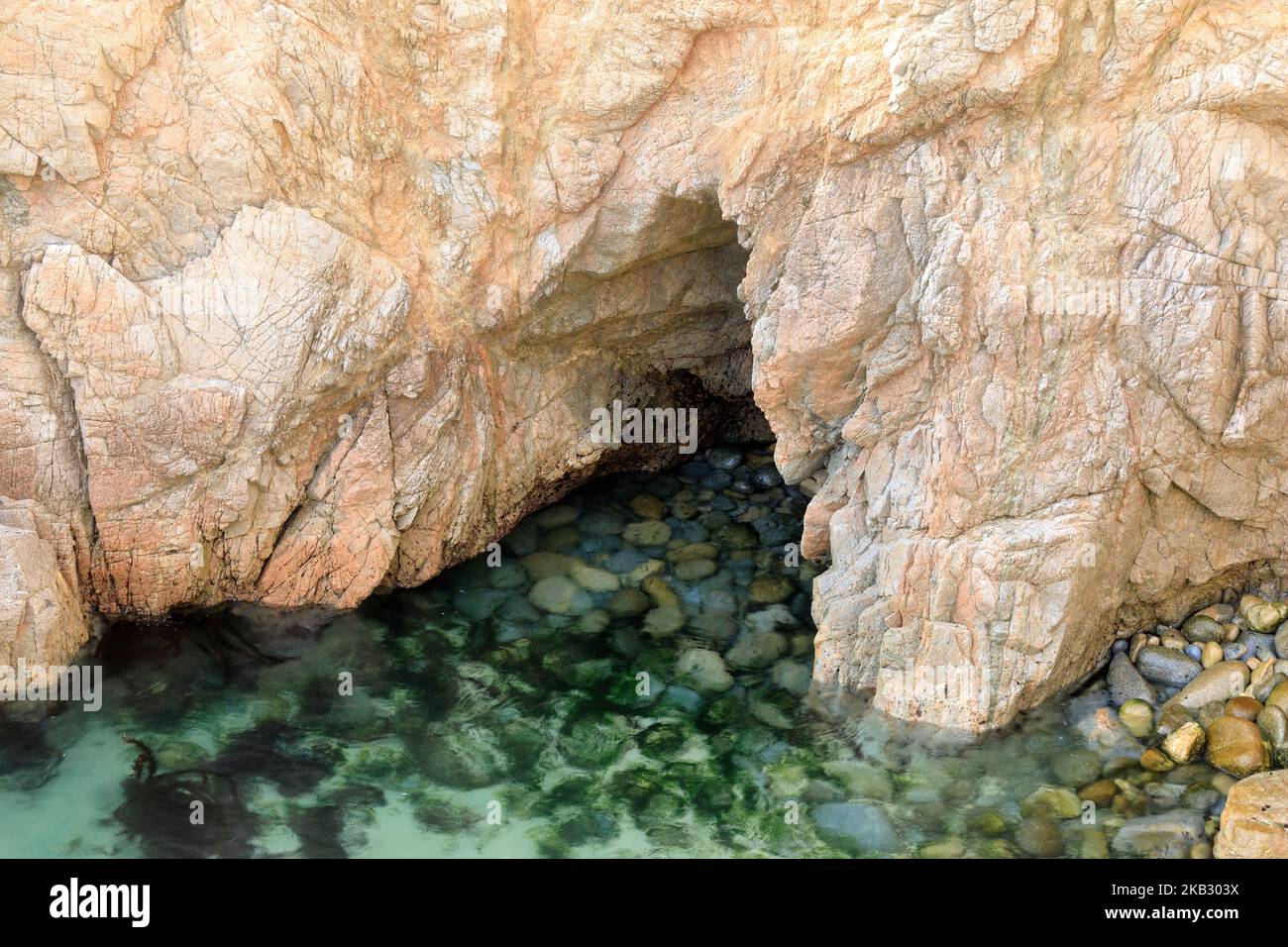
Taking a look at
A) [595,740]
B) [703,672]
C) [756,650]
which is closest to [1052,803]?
[756,650]

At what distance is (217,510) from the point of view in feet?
24.6

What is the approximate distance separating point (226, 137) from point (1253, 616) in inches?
273

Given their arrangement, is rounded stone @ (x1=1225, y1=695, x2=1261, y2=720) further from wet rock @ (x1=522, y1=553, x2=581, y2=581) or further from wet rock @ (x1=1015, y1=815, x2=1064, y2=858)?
wet rock @ (x1=522, y1=553, x2=581, y2=581)

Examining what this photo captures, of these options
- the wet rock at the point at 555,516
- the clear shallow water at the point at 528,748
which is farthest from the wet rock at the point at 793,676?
the wet rock at the point at 555,516

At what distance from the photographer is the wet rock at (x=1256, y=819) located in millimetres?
5746

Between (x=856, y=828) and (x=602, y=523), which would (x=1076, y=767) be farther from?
(x=602, y=523)

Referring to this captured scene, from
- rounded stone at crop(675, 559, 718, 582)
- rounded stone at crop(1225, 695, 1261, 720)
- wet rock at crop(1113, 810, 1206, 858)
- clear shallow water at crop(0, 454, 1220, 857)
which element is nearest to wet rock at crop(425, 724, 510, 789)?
clear shallow water at crop(0, 454, 1220, 857)

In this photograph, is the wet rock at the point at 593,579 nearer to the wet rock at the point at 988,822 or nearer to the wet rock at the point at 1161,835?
the wet rock at the point at 988,822

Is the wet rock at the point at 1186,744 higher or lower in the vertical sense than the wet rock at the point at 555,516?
lower

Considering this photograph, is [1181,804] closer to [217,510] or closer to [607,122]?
[607,122]

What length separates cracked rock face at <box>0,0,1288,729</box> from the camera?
254 inches
